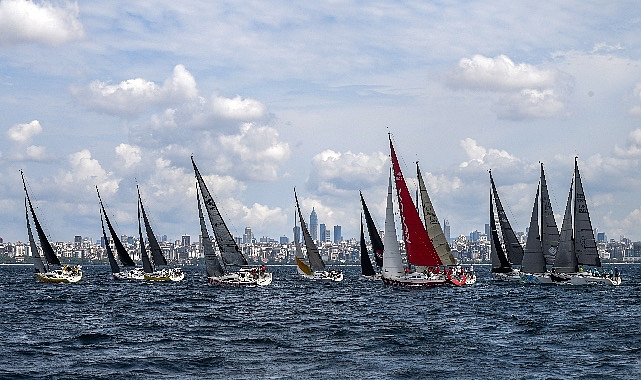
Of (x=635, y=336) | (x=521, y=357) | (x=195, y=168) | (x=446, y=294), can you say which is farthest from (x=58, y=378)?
(x=195, y=168)

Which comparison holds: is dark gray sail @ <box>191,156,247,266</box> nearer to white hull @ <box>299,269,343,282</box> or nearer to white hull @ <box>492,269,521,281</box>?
white hull @ <box>299,269,343,282</box>

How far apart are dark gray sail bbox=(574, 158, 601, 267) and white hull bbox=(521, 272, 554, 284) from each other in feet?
15.6

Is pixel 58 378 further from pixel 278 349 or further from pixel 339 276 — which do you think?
pixel 339 276

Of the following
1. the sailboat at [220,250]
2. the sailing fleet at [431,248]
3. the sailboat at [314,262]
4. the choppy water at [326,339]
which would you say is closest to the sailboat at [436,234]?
the sailing fleet at [431,248]

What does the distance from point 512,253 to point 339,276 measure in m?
21.8

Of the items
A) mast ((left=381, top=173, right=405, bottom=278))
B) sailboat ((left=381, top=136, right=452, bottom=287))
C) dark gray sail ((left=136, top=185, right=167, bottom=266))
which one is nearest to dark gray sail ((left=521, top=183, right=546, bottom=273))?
sailboat ((left=381, top=136, right=452, bottom=287))

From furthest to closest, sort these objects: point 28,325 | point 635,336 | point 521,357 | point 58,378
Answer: point 28,325, point 635,336, point 521,357, point 58,378

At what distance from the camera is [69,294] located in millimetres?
83812

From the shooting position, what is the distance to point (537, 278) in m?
91.4

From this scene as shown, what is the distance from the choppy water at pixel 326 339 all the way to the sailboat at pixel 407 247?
8187mm

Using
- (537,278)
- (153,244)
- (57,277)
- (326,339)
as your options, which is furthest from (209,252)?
(326,339)

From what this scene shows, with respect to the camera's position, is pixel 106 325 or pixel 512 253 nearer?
pixel 106 325

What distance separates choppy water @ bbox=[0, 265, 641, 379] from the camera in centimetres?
3206

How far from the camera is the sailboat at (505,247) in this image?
340 feet
